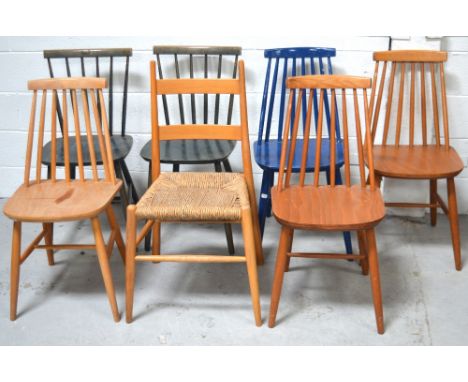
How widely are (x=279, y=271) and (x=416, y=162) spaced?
2.63 feet

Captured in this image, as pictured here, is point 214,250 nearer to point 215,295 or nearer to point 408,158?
point 215,295

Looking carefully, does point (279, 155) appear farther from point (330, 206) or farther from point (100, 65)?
point (100, 65)

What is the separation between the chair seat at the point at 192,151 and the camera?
202cm

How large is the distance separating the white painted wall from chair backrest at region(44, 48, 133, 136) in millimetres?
62

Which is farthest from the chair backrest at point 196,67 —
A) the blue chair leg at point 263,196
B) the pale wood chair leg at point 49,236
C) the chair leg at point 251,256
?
the chair leg at point 251,256

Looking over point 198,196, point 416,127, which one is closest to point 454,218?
point 416,127

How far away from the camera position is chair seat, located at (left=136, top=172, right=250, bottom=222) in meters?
1.58

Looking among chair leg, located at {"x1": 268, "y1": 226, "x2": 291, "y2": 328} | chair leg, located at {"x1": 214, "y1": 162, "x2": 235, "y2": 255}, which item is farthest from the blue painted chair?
A: chair leg, located at {"x1": 268, "y1": 226, "x2": 291, "y2": 328}

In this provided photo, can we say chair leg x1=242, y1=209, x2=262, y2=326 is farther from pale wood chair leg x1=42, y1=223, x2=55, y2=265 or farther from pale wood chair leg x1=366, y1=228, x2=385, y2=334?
pale wood chair leg x1=42, y1=223, x2=55, y2=265

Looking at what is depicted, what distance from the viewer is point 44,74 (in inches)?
98.5

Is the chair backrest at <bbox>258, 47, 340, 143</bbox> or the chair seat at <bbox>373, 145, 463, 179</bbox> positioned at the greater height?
the chair backrest at <bbox>258, 47, 340, 143</bbox>

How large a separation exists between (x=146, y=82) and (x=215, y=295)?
3.91ft

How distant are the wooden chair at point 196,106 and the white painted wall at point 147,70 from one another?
9 cm

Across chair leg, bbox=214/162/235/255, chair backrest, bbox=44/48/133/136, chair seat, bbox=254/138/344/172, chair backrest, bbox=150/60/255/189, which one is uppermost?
chair backrest, bbox=44/48/133/136
